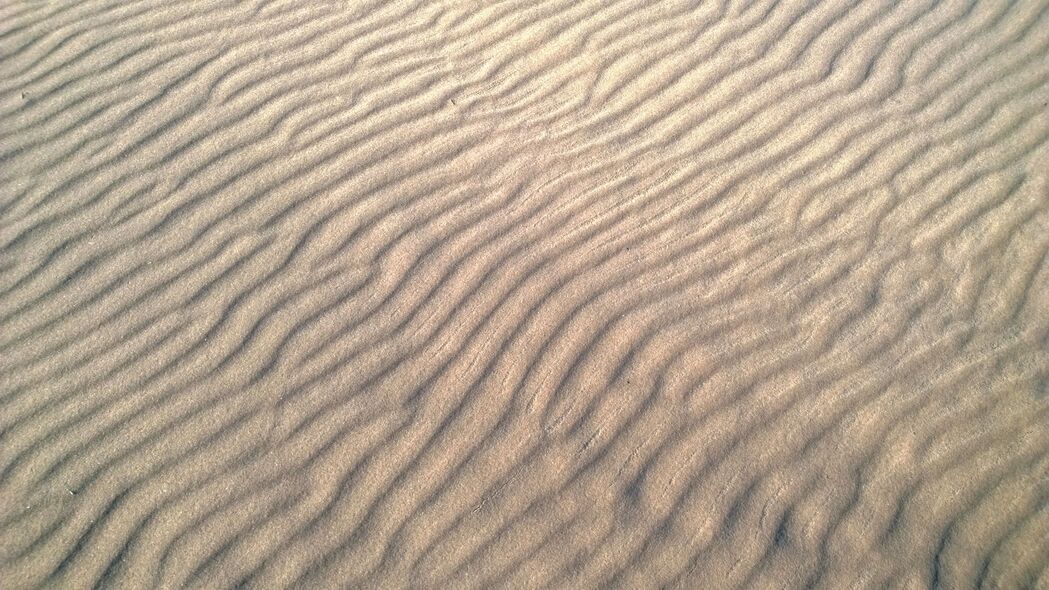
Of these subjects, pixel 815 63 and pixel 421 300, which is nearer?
pixel 421 300

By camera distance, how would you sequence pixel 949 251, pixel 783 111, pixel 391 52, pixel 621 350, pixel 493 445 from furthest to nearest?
pixel 391 52
pixel 783 111
pixel 949 251
pixel 621 350
pixel 493 445

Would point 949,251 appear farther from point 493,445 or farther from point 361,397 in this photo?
point 361,397

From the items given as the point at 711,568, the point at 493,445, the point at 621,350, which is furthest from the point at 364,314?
the point at 711,568

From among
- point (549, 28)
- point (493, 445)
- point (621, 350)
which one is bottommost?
point (493, 445)

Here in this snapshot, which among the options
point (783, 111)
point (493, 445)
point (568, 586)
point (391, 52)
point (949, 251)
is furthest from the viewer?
point (391, 52)

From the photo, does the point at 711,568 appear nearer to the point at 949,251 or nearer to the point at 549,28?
the point at 949,251

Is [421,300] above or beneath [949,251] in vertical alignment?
beneath

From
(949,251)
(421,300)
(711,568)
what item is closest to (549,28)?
(421,300)
